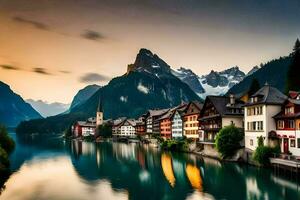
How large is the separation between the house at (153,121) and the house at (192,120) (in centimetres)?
3935

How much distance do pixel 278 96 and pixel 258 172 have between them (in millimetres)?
16115

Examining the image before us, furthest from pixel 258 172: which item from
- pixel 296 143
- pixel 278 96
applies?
pixel 278 96

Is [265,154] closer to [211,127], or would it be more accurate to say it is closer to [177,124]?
[211,127]

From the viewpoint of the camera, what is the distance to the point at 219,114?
265ft

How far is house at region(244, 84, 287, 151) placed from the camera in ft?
205

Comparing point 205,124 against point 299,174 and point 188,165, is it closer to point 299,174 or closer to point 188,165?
point 188,165

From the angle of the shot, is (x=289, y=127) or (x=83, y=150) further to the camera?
(x=83, y=150)

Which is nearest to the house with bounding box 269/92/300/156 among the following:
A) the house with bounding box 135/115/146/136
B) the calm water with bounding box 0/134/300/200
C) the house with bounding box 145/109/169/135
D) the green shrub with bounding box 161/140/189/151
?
the calm water with bounding box 0/134/300/200

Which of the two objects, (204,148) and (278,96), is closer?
(278,96)

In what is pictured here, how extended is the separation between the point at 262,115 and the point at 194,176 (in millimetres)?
17539

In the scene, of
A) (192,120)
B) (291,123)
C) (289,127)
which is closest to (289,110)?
(291,123)

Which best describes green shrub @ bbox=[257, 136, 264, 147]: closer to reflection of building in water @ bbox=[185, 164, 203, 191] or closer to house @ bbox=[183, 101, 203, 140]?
reflection of building in water @ bbox=[185, 164, 203, 191]

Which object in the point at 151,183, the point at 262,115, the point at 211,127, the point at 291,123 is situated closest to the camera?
the point at 151,183

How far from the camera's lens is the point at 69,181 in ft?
174
